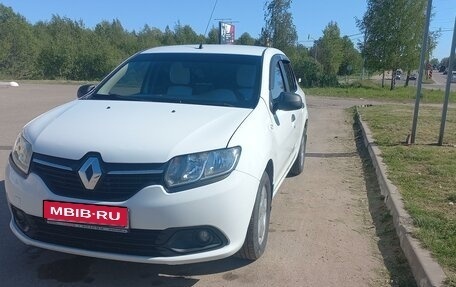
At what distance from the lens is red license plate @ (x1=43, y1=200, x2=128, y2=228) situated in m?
2.85

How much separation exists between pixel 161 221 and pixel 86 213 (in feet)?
1.55

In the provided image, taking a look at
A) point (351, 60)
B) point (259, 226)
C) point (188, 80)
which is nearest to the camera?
point (259, 226)

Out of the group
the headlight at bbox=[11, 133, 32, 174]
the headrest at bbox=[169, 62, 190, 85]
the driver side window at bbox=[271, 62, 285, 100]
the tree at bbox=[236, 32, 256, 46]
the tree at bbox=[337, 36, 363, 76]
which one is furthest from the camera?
the tree at bbox=[236, 32, 256, 46]

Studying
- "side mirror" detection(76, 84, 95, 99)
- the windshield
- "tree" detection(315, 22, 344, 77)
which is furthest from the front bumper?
"tree" detection(315, 22, 344, 77)

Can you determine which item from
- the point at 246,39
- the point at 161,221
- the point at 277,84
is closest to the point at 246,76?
the point at 277,84

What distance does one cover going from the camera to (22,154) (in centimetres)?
326

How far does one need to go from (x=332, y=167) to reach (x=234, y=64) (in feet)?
11.1

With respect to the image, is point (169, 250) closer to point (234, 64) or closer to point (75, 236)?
point (75, 236)

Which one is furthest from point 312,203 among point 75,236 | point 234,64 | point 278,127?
point 75,236

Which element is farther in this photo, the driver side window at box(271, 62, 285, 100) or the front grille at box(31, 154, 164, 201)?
the driver side window at box(271, 62, 285, 100)

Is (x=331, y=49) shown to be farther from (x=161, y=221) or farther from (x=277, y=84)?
(x=161, y=221)

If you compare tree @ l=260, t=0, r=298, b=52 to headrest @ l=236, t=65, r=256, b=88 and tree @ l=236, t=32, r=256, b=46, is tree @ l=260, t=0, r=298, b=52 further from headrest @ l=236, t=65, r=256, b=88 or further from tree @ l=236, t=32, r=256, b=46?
headrest @ l=236, t=65, r=256, b=88

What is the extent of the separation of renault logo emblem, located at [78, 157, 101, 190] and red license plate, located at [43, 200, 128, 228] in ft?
0.44

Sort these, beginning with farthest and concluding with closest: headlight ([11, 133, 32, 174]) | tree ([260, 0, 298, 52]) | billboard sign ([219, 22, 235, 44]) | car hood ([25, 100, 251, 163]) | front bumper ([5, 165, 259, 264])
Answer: tree ([260, 0, 298, 52]) < billboard sign ([219, 22, 235, 44]) < headlight ([11, 133, 32, 174]) < car hood ([25, 100, 251, 163]) < front bumper ([5, 165, 259, 264])
